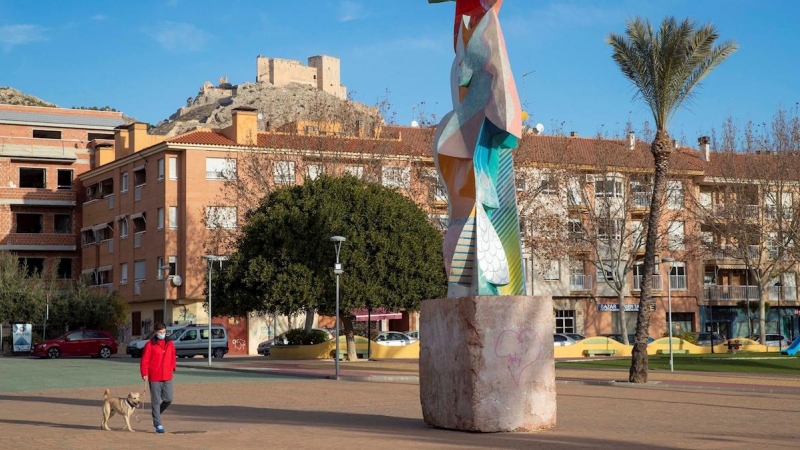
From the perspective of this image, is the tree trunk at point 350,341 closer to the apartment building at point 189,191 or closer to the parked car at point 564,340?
the apartment building at point 189,191

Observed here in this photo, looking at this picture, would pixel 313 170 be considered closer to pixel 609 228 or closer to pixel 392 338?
pixel 392 338

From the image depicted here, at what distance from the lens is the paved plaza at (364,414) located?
51.6 ft

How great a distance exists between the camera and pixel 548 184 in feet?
184

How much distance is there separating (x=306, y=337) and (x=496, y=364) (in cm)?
3399

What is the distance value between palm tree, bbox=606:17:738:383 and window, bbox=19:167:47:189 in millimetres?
54524

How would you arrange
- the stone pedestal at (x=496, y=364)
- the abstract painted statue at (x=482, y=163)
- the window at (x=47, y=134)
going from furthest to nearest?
1. the window at (x=47, y=134)
2. the abstract painted statue at (x=482, y=163)
3. the stone pedestal at (x=496, y=364)

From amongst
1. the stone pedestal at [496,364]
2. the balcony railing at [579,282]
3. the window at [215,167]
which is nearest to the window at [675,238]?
the balcony railing at [579,282]

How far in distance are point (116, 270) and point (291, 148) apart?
19273mm

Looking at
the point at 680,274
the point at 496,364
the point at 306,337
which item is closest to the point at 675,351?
the point at 306,337

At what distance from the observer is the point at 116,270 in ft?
228

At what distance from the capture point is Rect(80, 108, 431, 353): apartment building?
5612cm

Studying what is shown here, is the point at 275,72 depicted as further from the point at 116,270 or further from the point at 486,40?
the point at 486,40

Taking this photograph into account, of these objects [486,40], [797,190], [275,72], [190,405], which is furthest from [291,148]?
[275,72]

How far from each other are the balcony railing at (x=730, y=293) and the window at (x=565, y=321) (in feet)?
30.7
